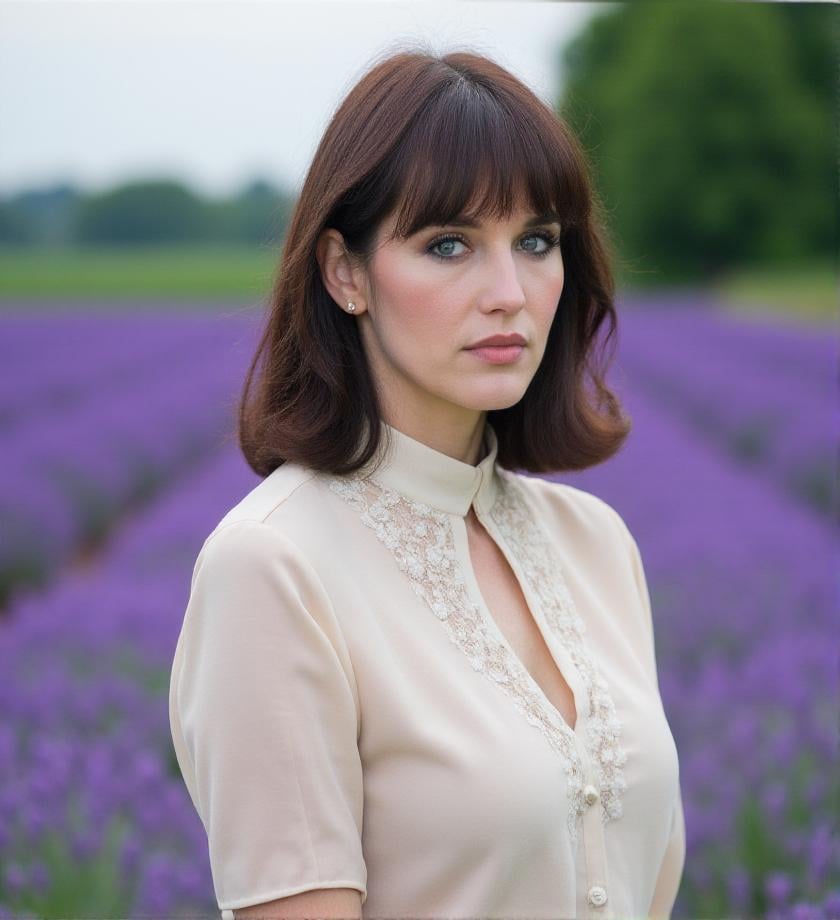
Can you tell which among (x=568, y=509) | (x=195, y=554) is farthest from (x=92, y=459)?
(x=568, y=509)

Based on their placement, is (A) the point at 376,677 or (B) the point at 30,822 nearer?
(A) the point at 376,677

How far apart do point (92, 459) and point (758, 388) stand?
204 inches

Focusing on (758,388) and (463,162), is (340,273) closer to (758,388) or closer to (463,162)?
(463,162)

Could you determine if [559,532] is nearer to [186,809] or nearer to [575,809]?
[575,809]

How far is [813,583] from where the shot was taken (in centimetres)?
472

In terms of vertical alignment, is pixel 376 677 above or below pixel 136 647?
above

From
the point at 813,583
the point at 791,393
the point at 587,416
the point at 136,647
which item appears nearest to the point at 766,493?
the point at 813,583

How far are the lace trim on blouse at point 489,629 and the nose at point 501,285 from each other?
299 mm

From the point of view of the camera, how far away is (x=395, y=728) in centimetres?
146

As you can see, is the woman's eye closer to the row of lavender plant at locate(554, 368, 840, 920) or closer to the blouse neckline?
the blouse neckline

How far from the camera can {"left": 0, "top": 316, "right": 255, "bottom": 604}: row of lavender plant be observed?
20.2 feet

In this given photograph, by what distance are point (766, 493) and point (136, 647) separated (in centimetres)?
391

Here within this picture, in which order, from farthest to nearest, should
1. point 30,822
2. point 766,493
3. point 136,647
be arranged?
point 766,493, point 136,647, point 30,822

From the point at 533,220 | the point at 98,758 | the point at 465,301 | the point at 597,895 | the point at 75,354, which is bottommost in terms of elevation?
the point at 75,354
